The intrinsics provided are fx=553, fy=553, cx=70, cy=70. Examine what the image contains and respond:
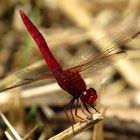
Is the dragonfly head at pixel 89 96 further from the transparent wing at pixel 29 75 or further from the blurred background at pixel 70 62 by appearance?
the transparent wing at pixel 29 75

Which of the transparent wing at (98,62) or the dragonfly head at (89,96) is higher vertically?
the transparent wing at (98,62)

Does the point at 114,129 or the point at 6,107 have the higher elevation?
the point at 6,107

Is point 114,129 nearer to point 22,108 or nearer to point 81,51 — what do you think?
point 22,108

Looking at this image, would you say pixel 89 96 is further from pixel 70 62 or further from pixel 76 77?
pixel 70 62

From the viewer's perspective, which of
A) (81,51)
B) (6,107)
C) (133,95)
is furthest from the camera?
(81,51)

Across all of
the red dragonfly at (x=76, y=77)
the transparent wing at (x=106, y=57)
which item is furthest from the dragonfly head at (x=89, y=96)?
the transparent wing at (x=106, y=57)

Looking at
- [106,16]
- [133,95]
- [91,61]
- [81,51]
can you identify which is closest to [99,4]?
[106,16]

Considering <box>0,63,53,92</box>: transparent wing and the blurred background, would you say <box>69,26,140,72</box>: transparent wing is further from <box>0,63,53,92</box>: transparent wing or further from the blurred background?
<box>0,63,53,92</box>: transparent wing

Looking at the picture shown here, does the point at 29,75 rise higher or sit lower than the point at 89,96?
higher

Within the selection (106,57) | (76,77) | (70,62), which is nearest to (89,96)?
(76,77)
